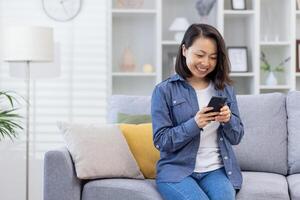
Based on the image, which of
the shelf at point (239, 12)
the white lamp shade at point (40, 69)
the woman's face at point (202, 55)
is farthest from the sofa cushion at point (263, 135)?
the white lamp shade at point (40, 69)

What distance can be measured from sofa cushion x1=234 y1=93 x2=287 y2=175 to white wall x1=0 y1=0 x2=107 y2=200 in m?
1.68

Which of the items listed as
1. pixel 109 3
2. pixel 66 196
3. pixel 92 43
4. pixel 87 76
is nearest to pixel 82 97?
pixel 87 76

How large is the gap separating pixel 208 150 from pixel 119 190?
0.46 m

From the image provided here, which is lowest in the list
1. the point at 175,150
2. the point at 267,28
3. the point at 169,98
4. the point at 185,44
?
the point at 175,150

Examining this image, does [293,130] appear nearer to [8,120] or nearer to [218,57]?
[218,57]

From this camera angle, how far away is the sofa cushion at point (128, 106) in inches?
123

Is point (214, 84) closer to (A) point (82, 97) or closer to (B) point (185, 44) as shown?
(B) point (185, 44)

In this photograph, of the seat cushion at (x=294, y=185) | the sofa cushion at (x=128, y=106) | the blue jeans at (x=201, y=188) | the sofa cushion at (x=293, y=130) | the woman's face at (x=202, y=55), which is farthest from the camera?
the sofa cushion at (x=128, y=106)

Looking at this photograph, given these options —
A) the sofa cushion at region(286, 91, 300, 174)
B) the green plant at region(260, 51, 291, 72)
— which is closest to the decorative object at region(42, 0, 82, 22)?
the green plant at region(260, 51, 291, 72)

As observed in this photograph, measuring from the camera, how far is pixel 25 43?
361 centimetres

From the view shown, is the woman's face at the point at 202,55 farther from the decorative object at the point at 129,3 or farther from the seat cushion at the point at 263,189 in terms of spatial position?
the decorative object at the point at 129,3

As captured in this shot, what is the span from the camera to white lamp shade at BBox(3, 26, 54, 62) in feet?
11.8

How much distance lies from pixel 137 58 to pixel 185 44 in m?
2.12

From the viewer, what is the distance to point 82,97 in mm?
4449
